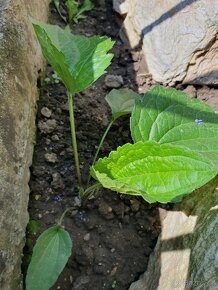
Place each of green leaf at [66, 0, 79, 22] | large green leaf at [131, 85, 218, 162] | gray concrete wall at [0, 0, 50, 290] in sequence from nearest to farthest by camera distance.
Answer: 1. gray concrete wall at [0, 0, 50, 290]
2. large green leaf at [131, 85, 218, 162]
3. green leaf at [66, 0, 79, 22]

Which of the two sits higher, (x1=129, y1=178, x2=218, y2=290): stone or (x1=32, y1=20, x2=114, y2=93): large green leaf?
(x1=32, y1=20, x2=114, y2=93): large green leaf

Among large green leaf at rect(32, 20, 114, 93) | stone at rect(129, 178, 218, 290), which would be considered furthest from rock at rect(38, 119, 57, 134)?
stone at rect(129, 178, 218, 290)

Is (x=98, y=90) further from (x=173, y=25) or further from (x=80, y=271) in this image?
(x=80, y=271)

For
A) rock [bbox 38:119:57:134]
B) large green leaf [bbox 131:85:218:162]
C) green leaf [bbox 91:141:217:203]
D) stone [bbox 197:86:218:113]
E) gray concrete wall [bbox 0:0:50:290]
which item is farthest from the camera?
stone [bbox 197:86:218:113]

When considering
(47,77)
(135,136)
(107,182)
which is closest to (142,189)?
(107,182)

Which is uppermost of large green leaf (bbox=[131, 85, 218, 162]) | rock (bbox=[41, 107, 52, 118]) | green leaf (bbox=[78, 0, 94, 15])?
green leaf (bbox=[78, 0, 94, 15])

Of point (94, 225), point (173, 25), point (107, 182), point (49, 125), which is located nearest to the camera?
point (107, 182)

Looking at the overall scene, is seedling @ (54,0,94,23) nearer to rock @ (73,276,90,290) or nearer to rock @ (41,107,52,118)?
rock @ (41,107,52,118)

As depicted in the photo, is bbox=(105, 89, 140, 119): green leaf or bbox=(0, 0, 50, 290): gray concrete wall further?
bbox=(105, 89, 140, 119): green leaf
